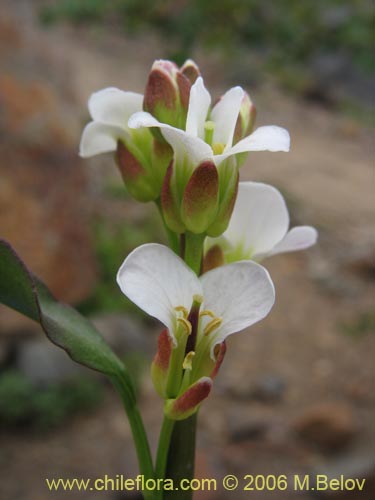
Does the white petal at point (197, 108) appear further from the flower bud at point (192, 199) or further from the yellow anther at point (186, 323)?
the yellow anther at point (186, 323)

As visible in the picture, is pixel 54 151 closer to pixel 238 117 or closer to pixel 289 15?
pixel 289 15

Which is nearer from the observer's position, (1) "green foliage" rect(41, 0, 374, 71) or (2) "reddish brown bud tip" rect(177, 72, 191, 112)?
(2) "reddish brown bud tip" rect(177, 72, 191, 112)

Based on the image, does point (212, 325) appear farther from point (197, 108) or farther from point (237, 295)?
point (197, 108)

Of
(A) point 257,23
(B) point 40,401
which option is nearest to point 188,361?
(B) point 40,401

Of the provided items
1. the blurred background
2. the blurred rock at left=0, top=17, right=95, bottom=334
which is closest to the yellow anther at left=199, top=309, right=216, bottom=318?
the blurred background

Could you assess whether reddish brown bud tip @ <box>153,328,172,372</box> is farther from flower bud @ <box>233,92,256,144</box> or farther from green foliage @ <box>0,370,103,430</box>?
green foliage @ <box>0,370,103,430</box>

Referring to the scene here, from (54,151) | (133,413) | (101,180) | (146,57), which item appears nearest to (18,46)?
(54,151)

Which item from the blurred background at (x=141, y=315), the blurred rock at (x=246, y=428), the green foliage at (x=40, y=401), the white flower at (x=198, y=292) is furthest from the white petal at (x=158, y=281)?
the blurred rock at (x=246, y=428)
